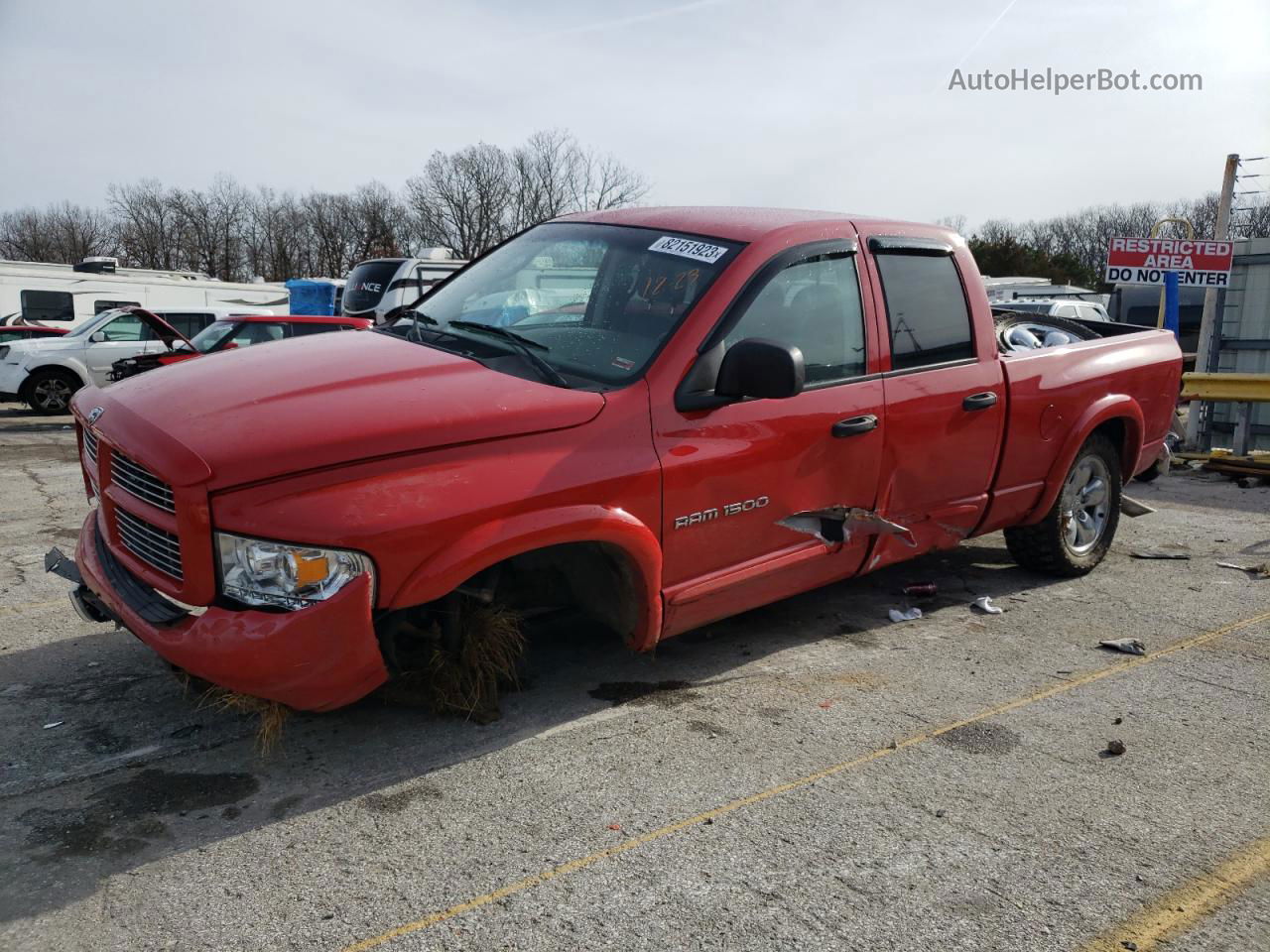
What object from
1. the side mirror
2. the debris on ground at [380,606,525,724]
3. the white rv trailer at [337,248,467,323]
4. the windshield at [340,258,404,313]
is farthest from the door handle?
the windshield at [340,258,404,313]

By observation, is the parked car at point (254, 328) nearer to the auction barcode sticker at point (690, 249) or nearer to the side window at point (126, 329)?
the side window at point (126, 329)

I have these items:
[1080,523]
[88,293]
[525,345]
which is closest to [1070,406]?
[1080,523]

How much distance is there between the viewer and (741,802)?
3182mm

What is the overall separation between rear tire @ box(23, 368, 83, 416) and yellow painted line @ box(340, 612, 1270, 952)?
53.4 feet

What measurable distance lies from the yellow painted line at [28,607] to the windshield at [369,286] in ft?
47.7

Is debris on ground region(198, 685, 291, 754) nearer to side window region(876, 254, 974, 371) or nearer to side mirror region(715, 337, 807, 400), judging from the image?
side mirror region(715, 337, 807, 400)

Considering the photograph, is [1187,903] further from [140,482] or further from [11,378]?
[11,378]

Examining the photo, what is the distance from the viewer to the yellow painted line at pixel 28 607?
5.06m

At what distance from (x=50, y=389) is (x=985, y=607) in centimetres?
1611

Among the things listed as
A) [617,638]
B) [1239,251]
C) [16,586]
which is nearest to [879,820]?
[617,638]

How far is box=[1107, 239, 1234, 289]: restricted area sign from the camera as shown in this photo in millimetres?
11773

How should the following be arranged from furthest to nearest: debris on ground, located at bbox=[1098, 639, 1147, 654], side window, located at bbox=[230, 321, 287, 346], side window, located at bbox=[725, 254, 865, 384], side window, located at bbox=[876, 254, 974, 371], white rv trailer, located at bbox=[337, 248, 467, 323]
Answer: white rv trailer, located at bbox=[337, 248, 467, 323], side window, located at bbox=[230, 321, 287, 346], debris on ground, located at bbox=[1098, 639, 1147, 654], side window, located at bbox=[876, 254, 974, 371], side window, located at bbox=[725, 254, 865, 384]

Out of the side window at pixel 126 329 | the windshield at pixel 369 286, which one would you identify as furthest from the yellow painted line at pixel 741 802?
the windshield at pixel 369 286

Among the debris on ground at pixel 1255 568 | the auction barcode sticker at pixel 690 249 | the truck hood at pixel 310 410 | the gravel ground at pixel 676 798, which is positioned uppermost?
the auction barcode sticker at pixel 690 249
